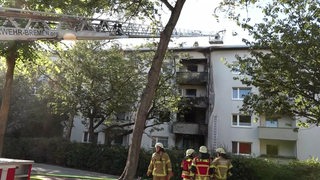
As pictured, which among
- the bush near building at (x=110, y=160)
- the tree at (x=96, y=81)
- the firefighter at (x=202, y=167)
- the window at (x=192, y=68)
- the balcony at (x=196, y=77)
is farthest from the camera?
the window at (x=192, y=68)

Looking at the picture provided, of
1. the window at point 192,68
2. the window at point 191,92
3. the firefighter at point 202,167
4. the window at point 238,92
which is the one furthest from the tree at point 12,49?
the window at point 192,68

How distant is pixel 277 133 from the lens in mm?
33438

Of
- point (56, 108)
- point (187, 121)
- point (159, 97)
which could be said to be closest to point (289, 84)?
point (159, 97)

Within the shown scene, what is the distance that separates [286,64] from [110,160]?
43.4 feet

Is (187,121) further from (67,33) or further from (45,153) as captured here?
(67,33)

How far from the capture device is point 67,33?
1525 centimetres

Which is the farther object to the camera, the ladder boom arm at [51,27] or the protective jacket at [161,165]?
the ladder boom arm at [51,27]

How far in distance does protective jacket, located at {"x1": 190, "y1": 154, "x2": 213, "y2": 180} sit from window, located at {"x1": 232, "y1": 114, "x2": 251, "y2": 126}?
2550cm

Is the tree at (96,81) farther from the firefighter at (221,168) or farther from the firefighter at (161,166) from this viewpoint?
the firefighter at (221,168)

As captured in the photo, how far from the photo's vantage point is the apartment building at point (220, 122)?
110 feet

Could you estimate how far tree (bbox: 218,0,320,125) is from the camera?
15773mm

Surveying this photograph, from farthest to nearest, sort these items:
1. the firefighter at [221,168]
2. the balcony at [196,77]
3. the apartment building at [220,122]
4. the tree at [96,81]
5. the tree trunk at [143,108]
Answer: the balcony at [196,77], the apartment building at [220,122], the tree at [96,81], the tree trunk at [143,108], the firefighter at [221,168]

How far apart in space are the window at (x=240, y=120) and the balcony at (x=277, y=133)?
1.80 m

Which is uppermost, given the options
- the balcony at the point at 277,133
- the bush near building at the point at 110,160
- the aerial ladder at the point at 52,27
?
the aerial ladder at the point at 52,27
